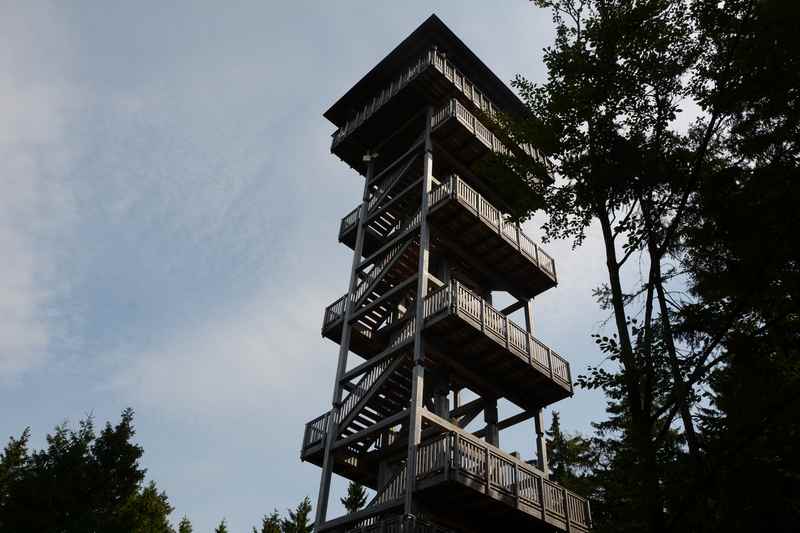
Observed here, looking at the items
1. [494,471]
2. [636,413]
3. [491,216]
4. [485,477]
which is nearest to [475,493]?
[485,477]

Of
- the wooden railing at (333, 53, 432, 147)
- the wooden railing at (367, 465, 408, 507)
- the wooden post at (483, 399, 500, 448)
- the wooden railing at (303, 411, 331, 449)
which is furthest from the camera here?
the wooden railing at (333, 53, 432, 147)

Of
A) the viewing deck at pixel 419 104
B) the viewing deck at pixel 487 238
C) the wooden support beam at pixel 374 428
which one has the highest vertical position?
the viewing deck at pixel 419 104

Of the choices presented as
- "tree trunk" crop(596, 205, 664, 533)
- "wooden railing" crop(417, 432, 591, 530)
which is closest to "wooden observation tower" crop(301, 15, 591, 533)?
"wooden railing" crop(417, 432, 591, 530)

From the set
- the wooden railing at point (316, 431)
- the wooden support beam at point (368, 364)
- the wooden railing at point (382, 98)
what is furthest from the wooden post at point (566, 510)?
the wooden railing at point (382, 98)

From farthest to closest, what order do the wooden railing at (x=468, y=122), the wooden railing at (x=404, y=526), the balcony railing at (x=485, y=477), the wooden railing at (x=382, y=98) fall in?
the wooden railing at (x=382, y=98), the wooden railing at (x=468, y=122), the balcony railing at (x=485, y=477), the wooden railing at (x=404, y=526)

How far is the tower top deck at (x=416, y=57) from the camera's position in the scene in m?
27.6

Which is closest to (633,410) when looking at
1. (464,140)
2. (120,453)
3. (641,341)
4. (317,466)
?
(641,341)

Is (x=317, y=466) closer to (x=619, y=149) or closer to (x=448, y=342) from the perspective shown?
(x=448, y=342)

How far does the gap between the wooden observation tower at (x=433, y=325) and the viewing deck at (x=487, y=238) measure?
0.06 m

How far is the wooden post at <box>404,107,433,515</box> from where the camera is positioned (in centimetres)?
1555

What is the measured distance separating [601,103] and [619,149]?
0.92 metres

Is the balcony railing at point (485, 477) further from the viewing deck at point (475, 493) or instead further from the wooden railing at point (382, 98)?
the wooden railing at point (382, 98)

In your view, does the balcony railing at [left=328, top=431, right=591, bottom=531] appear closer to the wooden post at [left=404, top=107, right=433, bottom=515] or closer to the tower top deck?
the wooden post at [left=404, top=107, right=433, bottom=515]

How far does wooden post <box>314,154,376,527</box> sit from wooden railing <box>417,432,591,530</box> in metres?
3.64
